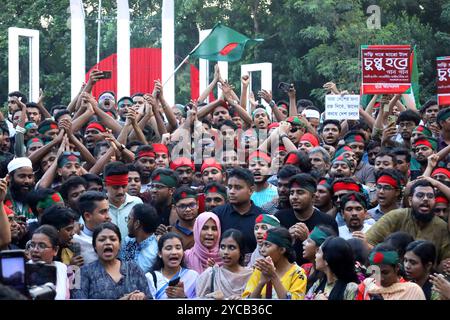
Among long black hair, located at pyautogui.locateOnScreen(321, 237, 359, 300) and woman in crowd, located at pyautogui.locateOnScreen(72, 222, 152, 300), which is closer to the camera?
long black hair, located at pyautogui.locateOnScreen(321, 237, 359, 300)

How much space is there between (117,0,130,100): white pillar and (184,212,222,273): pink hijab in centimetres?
1002

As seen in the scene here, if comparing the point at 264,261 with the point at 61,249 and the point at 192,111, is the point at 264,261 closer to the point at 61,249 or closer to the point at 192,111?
the point at 61,249

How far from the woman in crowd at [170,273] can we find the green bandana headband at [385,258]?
4.83 ft

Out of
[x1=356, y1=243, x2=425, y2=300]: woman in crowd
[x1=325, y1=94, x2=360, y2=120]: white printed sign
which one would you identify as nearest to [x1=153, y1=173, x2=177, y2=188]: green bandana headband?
[x1=356, y1=243, x2=425, y2=300]: woman in crowd

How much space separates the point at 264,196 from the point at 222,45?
229 inches

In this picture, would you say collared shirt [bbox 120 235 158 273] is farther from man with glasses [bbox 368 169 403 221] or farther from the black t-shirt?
man with glasses [bbox 368 169 403 221]

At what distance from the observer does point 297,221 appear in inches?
379

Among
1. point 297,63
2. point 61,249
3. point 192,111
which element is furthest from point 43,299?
point 297,63

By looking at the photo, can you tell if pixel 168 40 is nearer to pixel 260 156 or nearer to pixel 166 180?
pixel 260 156

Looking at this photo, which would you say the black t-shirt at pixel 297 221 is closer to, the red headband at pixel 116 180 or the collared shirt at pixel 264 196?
the collared shirt at pixel 264 196

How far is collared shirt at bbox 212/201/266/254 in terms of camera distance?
9.56 meters

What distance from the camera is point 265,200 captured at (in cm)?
1082

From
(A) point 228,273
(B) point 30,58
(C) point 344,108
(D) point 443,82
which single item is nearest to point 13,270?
(A) point 228,273
